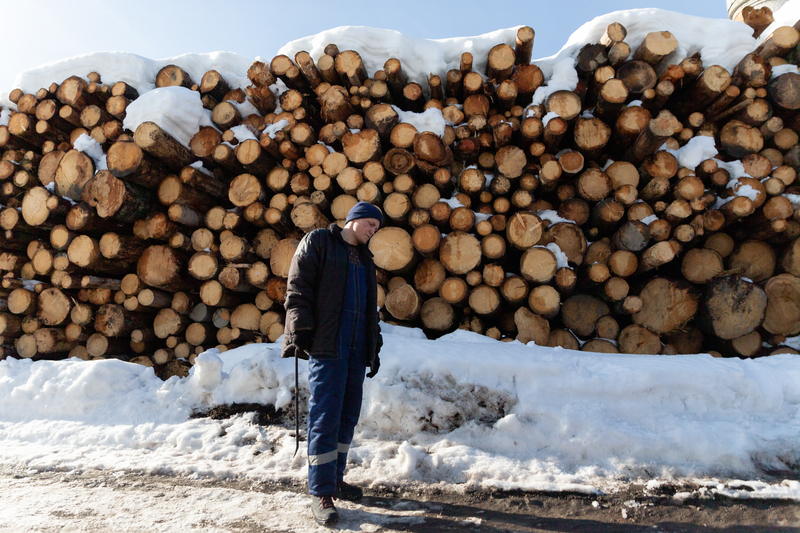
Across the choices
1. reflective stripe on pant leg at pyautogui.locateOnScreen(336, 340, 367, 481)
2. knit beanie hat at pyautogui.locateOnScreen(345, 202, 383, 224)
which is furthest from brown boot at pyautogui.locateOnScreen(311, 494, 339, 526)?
knit beanie hat at pyautogui.locateOnScreen(345, 202, 383, 224)

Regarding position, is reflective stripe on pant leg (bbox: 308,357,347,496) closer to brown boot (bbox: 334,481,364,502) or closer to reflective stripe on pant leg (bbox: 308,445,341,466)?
reflective stripe on pant leg (bbox: 308,445,341,466)

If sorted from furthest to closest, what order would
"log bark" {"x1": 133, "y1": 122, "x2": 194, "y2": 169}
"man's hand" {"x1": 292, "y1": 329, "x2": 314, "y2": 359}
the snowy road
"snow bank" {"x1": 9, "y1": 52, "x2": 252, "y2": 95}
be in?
1. "snow bank" {"x1": 9, "y1": 52, "x2": 252, "y2": 95}
2. "log bark" {"x1": 133, "y1": 122, "x2": 194, "y2": 169}
3. "man's hand" {"x1": 292, "y1": 329, "x2": 314, "y2": 359}
4. the snowy road

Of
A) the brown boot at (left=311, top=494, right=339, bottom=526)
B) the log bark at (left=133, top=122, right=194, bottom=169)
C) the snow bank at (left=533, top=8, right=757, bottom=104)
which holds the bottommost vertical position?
the brown boot at (left=311, top=494, right=339, bottom=526)

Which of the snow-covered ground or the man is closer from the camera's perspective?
the man

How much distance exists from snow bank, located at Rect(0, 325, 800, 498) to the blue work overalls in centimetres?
38

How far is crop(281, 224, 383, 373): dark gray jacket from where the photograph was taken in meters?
2.05

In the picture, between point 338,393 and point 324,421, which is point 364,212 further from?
point 324,421

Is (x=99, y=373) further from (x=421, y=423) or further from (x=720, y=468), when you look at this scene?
(x=720, y=468)

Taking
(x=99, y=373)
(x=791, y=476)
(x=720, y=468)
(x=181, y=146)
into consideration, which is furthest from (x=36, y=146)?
(x=791, y=476)

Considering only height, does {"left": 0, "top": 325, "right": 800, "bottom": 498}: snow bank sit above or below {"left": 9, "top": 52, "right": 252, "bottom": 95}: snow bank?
below

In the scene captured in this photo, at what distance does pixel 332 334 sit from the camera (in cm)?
206

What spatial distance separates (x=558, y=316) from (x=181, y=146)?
3782 millimetres

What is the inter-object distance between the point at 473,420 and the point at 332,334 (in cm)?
117

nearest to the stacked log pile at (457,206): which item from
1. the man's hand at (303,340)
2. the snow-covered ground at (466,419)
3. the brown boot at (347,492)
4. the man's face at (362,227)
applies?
the snow-covered ground at (466,419)
